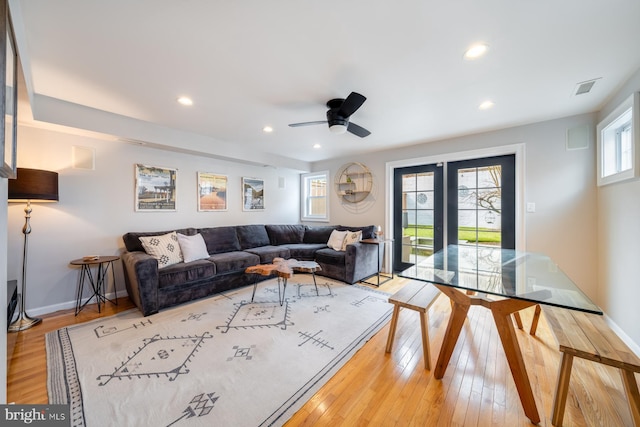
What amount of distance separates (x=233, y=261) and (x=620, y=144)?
15.0ft

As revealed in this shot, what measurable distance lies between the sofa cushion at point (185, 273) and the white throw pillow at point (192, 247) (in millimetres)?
144

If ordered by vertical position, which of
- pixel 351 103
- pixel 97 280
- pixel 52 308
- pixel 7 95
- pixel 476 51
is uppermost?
pixel 476 51

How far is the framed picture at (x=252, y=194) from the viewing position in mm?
4711

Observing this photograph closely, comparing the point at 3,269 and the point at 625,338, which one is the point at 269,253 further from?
the point at 625,338

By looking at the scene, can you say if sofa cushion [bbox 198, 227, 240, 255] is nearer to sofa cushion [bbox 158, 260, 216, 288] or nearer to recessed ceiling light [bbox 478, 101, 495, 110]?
sofa cushion [bbox 158, 260, 216, 288]

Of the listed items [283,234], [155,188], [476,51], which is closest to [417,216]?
[283,234]

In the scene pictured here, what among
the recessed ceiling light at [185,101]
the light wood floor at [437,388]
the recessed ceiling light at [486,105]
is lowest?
the light wood floor at [437,388]

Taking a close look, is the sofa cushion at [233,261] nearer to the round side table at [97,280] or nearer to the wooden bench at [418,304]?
the round side table at [97,280]

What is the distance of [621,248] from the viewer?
222cm

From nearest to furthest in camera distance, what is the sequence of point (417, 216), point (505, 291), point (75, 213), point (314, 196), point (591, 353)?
point (591, 353)
point (505, 291)
point (75, 213)
point (417, 216)
point (314, 196)

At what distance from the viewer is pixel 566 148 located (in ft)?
9.41

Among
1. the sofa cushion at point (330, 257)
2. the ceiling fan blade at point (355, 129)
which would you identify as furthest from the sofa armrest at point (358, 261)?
the ceiling fan blade at point (355, 129)

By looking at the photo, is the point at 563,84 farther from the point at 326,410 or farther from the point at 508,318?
the point at 326,410

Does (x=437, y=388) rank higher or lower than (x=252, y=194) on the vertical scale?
lower
